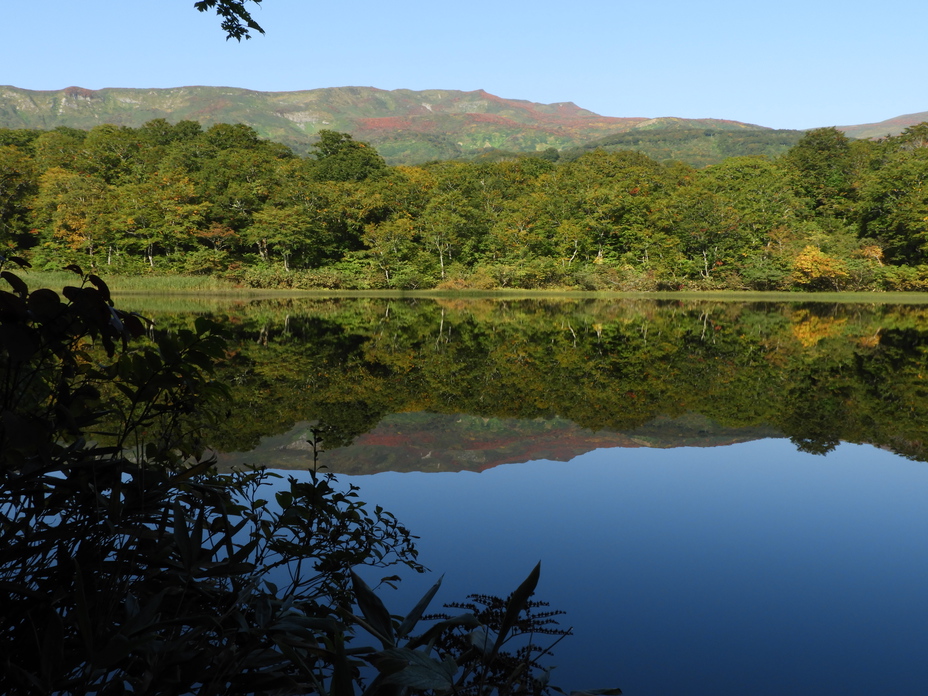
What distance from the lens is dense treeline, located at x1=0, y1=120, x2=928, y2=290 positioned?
1246 inches

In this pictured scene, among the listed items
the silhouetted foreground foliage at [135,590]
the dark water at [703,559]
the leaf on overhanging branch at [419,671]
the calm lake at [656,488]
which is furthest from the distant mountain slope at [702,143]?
the leaf on overhanging branch at [419,671]

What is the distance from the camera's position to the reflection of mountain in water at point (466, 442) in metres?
4.15

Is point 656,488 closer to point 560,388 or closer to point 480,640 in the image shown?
point 480,640

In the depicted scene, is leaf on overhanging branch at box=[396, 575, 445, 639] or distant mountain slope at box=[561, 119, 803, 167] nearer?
leaf on overhanging branch at box=[396, 575, 445, 639]

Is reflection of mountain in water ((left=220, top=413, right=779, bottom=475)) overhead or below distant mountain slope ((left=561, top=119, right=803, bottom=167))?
below

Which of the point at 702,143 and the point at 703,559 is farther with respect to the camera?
the point at 702,143

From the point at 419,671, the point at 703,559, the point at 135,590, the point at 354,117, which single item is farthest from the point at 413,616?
the point at 354,117

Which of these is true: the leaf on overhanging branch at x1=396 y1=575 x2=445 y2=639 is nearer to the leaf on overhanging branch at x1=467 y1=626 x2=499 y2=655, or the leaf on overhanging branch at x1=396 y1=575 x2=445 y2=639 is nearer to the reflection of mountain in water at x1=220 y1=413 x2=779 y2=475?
the leaf on overhanging branch at x1=467 y1=626 x2=499 y2=655

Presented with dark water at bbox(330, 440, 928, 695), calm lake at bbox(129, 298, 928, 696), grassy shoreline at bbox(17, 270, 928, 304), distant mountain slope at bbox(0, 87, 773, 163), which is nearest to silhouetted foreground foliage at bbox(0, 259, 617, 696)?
dark water at bbox(330, 440, 928, 695)

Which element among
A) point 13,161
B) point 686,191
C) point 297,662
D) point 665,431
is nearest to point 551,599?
point 297,662

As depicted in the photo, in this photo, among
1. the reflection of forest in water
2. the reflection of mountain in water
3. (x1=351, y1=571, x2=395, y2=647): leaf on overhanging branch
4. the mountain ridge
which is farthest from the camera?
the mountain ridge

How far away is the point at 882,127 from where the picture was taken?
154 metres

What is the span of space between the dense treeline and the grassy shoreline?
1192mm

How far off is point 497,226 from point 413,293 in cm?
660
